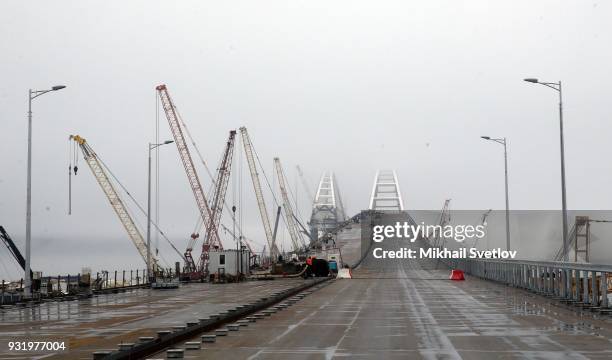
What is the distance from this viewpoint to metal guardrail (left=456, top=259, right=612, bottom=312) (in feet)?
108

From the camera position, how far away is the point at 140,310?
36.2 m

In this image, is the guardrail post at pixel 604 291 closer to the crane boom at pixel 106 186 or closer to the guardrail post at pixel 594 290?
the guardrail post at pixel 594 290

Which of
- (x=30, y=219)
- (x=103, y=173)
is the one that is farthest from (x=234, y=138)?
(x=30, y=219)

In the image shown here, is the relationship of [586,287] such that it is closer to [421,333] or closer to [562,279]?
[562,279]

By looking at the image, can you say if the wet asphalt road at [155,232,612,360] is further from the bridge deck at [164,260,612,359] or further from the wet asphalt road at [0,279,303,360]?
the wet asphalt road at [0,279,303,360]

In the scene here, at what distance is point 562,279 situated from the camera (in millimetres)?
39969

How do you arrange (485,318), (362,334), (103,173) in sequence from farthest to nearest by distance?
(103,173)
(485,318)
(362,334)

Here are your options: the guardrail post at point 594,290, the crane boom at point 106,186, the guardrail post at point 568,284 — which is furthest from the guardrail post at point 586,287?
the crane boom at point 106,186

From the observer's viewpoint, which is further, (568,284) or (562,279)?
(562,279)

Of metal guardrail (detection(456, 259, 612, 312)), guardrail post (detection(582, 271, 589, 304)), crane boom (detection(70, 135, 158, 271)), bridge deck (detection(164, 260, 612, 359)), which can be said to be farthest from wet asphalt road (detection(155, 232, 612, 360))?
crane boom (detection(70, 135, 158, 271))

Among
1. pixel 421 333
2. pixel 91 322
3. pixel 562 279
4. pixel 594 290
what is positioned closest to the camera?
pixel 421 333

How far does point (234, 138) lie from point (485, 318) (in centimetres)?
12770

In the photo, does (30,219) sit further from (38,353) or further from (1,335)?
(38,353)

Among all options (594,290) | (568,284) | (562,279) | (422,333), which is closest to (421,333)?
(422,333)
